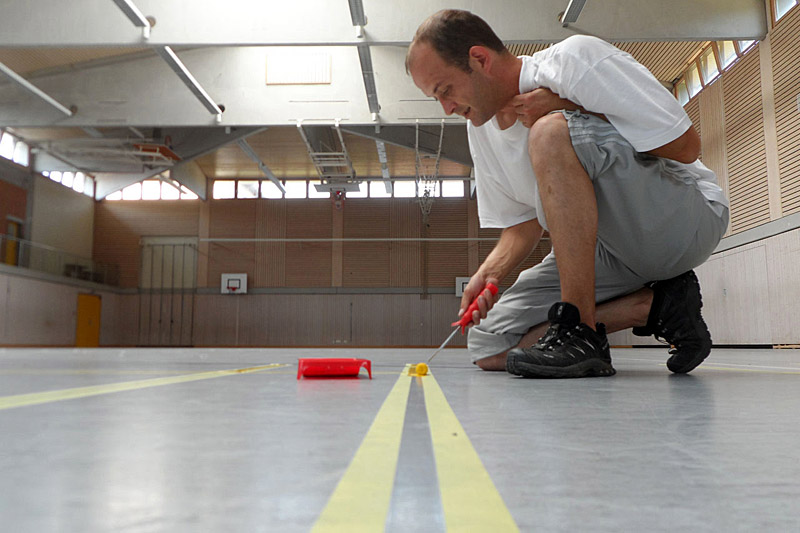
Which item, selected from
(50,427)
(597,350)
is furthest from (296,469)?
(597,350)

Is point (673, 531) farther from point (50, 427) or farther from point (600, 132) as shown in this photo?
point (600, 132)

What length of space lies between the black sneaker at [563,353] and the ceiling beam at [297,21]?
23.6 ft

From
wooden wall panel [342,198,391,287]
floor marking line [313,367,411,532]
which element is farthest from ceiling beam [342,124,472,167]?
floor marking line [313,367,411,532]

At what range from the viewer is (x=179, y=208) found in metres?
21.7

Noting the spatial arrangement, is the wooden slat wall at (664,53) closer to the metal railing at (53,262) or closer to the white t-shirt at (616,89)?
the white t-shirt at (616,89)

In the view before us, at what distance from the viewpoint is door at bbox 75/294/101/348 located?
65.7ft

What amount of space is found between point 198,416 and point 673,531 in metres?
0.68

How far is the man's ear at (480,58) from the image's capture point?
203 cm

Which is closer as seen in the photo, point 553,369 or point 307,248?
point 553,369

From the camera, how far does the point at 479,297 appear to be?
205 cm

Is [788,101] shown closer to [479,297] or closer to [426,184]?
[479,297]

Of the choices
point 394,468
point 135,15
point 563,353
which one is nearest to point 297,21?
point 135,15

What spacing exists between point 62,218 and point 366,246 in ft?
31.2

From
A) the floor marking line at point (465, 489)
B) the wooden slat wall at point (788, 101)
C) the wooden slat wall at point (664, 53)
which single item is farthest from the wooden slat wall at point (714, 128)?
the floor marking line at point (465, 489)
